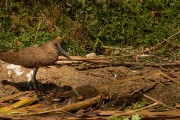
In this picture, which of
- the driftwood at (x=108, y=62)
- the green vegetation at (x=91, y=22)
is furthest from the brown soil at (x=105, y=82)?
the green vegetation at (x=91, y=22)

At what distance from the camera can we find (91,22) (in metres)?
8.88

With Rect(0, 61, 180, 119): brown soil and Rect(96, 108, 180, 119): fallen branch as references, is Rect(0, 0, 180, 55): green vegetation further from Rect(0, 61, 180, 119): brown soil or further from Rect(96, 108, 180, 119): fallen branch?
Rect(96, 108, 180, 119): fallen branch

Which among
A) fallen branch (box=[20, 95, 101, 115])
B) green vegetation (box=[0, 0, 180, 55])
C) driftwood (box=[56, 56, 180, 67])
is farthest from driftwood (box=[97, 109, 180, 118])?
green vegetation (box=[0, 0, 180, 55])

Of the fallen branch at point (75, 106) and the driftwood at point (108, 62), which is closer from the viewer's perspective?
the fallen branch at point (75, 106)

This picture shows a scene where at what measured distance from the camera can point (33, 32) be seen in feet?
28.9

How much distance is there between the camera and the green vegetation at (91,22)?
8680 millimetres

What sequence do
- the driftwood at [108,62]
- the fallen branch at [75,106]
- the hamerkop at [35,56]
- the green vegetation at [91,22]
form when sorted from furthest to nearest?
1. the green vegetation at [91,22]
2. the driftwood at [108,62]
3. the hamerkop at [35,56]
4. the fallen branch at [75,106]

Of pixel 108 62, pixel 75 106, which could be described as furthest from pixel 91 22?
pixel 75 106

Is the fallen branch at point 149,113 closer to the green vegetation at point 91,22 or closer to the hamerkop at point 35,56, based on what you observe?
the hamerkop at point 35,56

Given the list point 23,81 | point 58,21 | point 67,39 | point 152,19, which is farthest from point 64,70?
point 152,19

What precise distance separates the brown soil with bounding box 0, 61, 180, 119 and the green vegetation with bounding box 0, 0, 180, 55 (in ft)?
4.05

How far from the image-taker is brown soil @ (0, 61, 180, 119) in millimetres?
6348

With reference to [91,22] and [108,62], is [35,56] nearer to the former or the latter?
[108,62]

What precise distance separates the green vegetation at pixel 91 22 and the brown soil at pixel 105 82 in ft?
4.05
